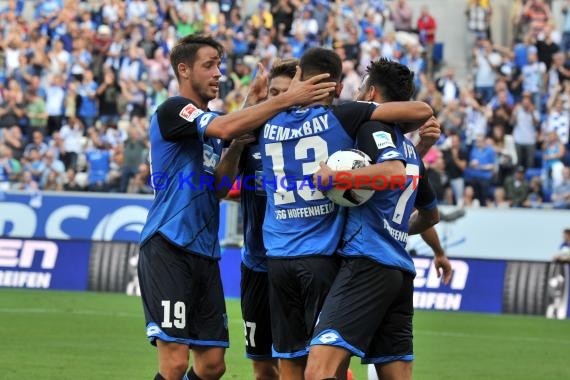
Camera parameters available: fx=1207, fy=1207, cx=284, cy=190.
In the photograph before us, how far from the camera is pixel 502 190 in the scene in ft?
74.6

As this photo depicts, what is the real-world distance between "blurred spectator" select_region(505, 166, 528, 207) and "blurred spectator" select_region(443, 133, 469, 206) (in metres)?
0.90

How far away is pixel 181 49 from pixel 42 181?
1807 cm

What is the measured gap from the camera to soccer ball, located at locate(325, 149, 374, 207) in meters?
7.05

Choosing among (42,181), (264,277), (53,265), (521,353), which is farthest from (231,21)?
(264,277)

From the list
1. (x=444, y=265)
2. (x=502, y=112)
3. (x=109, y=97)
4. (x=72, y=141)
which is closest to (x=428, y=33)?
(x=502, y=112)

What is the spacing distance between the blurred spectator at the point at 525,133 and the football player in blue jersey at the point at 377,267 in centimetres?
1745

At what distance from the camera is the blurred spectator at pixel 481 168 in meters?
23.3

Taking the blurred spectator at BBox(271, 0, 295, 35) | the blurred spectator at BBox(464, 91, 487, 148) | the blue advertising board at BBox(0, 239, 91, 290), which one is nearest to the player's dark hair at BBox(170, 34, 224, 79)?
the blue advertising board at BBox(0, 239, 91, 290)

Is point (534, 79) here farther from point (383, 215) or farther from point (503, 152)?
point (383, 215)

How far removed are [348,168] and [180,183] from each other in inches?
55.5

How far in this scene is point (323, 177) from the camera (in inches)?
276

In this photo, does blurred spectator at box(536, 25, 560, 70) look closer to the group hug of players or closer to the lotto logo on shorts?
the group hug of players

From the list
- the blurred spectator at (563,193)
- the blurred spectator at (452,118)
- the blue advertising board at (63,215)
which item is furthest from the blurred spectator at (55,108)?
the blurred spectator at (563,193)

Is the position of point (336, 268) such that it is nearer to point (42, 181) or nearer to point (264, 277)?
point (264, 277)
